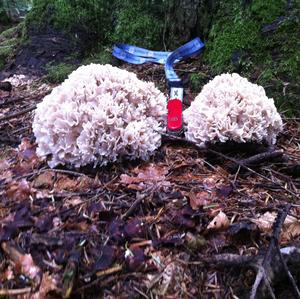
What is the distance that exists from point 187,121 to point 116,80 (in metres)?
0.70

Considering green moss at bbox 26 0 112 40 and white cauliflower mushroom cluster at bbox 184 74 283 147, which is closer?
white cauliflower mushroom cluster at bbox 184 74 283 147

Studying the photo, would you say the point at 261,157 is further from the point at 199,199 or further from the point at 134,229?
the point at 134,229

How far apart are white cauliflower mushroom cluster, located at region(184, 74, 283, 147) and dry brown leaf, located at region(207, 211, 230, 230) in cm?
90

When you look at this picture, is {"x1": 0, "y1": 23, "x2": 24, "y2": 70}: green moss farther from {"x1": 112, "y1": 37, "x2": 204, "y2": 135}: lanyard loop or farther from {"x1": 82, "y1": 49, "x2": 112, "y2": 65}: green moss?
{"x1": 112, "y1": 37, "x2": 204, "y2": 135}: lanyard loop

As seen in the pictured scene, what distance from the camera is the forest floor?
1.86m

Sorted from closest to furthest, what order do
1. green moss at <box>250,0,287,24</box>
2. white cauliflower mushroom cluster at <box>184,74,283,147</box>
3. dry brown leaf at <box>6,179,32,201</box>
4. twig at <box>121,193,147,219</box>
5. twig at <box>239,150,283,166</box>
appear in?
twig at <box>121,193,147,219</box>
dry brown leaf at <box>6,179,32,201</box>
twig at <box>239,150,283,166</box>
white cauliflower mushroom cluster at <box>184,74,283,147</box>
green moss at <box>250,0,287,24</box>

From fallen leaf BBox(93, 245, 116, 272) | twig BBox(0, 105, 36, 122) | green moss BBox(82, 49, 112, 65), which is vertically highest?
fallen leaf BBox(93, 245, 116, 272)

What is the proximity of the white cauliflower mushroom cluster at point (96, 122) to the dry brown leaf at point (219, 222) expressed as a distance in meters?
0.97

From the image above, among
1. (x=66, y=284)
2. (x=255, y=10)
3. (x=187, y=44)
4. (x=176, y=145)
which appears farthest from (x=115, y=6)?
(x=66, y=284)

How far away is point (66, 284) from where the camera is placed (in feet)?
5.98

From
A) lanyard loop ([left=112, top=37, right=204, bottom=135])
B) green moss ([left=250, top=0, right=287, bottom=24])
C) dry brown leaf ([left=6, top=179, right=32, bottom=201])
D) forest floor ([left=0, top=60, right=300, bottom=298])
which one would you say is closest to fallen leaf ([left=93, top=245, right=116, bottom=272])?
forest floor ([left=0, top=60, right=300, bottom=298])

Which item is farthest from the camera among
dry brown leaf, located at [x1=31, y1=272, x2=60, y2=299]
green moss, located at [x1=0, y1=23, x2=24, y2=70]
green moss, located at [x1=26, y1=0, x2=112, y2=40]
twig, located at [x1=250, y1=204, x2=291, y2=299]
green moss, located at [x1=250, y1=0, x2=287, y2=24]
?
green moss, located at [x1=0, y1=23, x2=24, y2=70]

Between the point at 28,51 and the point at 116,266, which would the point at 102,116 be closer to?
the point at 116,266

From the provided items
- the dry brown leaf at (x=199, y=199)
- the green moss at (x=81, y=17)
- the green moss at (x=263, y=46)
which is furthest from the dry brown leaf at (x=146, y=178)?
the green moss at (x=81, y=17)
